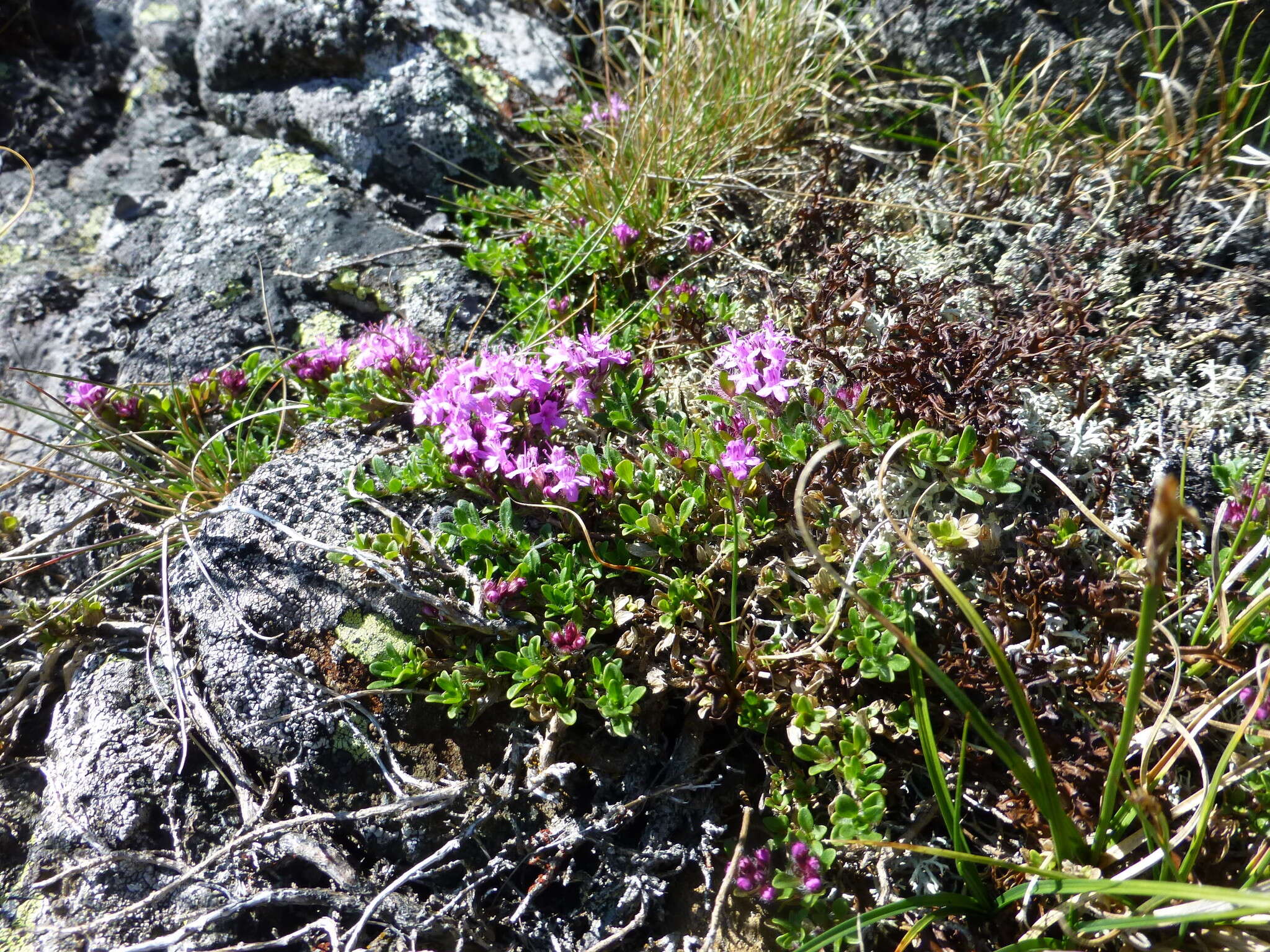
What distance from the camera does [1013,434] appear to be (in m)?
2.26

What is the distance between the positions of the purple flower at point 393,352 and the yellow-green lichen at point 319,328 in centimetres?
52

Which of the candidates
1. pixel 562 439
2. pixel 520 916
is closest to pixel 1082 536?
pixel 562 439

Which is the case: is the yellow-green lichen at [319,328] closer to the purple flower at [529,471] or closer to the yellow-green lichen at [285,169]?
the yellow-green lichen at [285,169]

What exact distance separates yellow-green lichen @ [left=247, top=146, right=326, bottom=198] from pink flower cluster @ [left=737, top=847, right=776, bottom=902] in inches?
135

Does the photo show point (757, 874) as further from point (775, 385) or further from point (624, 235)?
point (624, 235)

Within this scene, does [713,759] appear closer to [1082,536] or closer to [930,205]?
[1082,536]

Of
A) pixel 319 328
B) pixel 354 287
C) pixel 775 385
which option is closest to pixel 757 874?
pixel 775 385

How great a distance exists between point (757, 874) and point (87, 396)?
9.32 feet

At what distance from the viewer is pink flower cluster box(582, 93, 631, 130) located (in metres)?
3.79

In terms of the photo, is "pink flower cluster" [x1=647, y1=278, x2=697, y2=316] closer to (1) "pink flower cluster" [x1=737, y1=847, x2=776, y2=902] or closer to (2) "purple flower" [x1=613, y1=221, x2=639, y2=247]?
(2) "purple flower" [x1=613, y1=221, x2=639, y2=247]

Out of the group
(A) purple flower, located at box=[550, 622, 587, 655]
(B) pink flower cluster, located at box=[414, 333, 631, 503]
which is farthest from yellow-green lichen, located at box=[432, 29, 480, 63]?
(A) purple flower, located at box=[550, 622, 587, 655]

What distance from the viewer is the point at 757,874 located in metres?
1.97

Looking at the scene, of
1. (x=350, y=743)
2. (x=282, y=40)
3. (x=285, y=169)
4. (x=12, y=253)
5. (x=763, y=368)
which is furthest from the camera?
(x=282, y=40)

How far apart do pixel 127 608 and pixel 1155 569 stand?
2871mm
